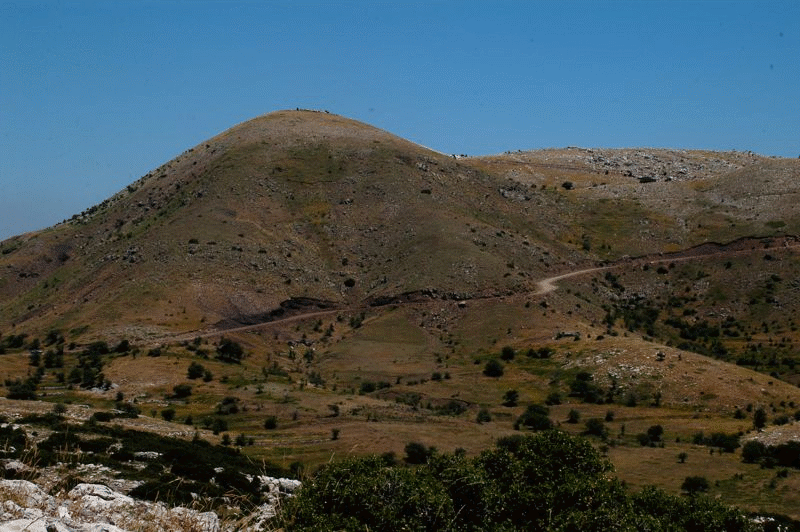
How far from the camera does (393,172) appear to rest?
157375 millimetres

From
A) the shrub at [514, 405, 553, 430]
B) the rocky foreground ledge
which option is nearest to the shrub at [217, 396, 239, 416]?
the shrub at [514, 405, 553, 430]

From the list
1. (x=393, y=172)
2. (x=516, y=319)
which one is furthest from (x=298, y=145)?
Answer: (x=516, y=319)

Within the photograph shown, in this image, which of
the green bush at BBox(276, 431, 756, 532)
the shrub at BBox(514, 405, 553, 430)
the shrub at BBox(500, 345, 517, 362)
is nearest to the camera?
the green bush at BBox(276, 431, 756, 532)

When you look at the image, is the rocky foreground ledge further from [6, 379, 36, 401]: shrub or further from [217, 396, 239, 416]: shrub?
[6, 379, 36, 401]: shrub

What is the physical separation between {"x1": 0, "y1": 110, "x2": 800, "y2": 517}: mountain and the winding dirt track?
0.55 metres

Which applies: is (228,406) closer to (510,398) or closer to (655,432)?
(510,398)

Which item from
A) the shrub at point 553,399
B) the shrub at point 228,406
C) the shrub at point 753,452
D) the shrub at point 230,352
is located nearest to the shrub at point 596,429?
the shrub at point 553,399

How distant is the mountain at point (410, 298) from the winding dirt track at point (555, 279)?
1.80 ft

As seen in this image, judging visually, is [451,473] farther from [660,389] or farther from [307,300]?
[307,300]

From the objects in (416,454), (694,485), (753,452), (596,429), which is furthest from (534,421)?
(694,485)

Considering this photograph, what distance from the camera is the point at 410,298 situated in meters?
123

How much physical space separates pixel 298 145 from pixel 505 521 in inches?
5836

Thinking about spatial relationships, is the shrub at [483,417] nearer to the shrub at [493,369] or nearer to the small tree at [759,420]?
the shrub at [493,369]

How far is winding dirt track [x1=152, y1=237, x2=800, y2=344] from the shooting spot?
108863 mm
